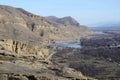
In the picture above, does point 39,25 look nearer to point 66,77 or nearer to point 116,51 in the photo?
point 116,51

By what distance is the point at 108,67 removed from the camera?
8419cm

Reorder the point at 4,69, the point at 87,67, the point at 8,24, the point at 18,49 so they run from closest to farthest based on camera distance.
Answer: the point at 4,69, the point at 18,49, the point at 87,67, the point at 8,24

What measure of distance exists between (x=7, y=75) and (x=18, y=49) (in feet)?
128

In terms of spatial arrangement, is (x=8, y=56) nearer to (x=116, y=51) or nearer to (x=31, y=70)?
(x=31, y=70)

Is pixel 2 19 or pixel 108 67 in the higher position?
pixel 2 19

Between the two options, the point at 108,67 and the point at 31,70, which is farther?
the point at 108,67

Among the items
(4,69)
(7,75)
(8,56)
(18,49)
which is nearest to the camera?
(7,75)

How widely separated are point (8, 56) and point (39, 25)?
15587 cm

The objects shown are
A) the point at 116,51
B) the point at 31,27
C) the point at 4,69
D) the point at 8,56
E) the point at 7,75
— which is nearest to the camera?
the point at 7,75

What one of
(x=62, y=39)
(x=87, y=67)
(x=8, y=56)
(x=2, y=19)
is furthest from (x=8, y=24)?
(x=8, y=56)

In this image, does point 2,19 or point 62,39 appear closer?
point 2,19

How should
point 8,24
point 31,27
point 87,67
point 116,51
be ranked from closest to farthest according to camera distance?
point 87,67 < point 116,51 < point 8,24 < point 31,27

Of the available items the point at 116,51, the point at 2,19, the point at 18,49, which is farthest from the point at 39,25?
the point at 18,49

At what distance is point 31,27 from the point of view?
186 m
